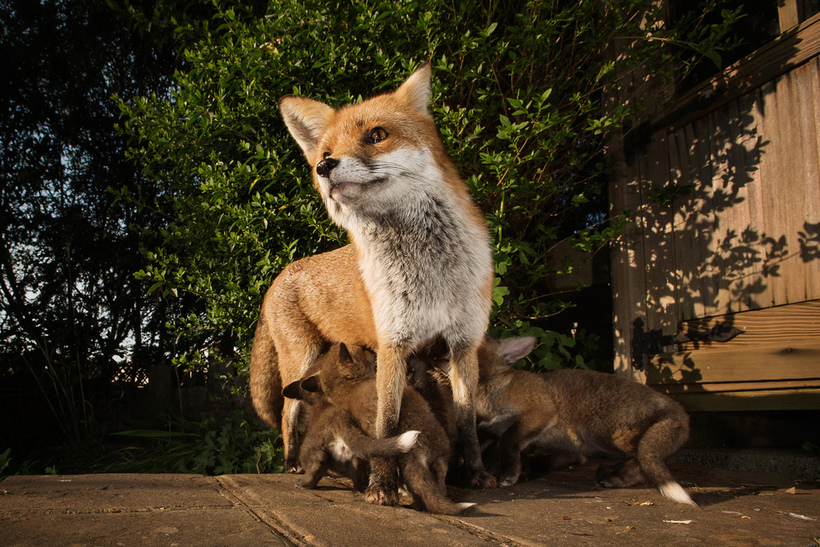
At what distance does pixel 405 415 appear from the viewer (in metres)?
2.83

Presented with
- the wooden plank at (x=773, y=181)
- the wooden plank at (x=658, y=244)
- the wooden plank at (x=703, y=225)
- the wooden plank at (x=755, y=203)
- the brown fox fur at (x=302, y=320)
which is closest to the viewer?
the brown fox fur at (x=302, y=320)

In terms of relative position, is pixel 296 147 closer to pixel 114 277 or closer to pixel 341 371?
pixel 341 371

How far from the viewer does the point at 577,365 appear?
4.57 meters

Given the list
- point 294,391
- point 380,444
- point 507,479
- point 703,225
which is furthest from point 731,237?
point 294,391

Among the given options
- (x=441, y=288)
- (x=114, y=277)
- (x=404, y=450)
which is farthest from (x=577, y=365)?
(x=114, y=277)

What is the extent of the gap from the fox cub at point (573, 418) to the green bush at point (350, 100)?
1.79 feet

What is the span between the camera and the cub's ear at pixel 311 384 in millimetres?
3146

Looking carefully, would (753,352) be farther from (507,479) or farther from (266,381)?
(266,381)

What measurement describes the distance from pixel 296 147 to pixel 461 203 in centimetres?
188

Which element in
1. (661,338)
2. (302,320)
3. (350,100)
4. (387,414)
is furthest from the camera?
(661,338)

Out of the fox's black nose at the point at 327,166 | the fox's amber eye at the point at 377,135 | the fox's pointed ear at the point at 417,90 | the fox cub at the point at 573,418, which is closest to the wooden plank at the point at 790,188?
the fox cub at the point at 573,418

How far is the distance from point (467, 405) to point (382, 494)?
728 millimetres

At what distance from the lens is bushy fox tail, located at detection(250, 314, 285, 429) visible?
403cm

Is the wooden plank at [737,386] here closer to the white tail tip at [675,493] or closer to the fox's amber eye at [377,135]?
the white tail tip at [675,493]
